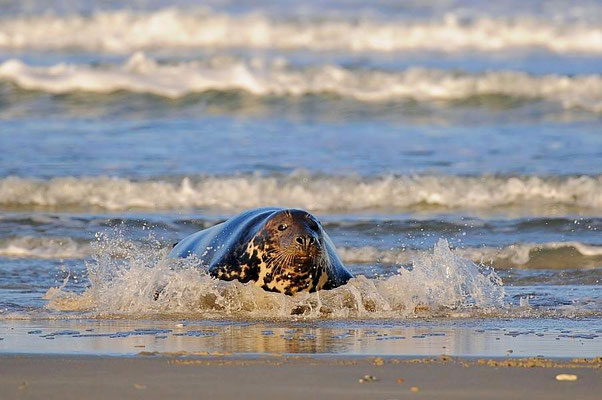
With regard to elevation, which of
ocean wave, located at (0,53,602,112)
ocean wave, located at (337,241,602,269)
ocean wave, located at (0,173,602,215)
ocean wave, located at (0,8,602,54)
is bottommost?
ocean wave, located at (337,241,602,269)

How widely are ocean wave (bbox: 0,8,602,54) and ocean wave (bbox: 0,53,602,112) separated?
2.42m

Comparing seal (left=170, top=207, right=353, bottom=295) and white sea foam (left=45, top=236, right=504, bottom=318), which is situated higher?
seal (left=170, top=207, right=353, bottom=295)

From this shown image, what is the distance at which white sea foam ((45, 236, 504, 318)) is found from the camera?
22.5 feet

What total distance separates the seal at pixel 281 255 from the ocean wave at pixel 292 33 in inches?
558

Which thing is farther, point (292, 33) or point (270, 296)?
point (292, 33)

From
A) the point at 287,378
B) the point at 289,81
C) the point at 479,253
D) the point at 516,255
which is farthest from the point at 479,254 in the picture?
the point at 289,81

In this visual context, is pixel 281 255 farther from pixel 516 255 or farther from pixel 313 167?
pixel 313 167

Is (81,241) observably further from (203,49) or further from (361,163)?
(203,49)

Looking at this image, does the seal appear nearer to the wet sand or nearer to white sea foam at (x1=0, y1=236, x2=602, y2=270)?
the wet sand

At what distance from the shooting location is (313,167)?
42.1ft

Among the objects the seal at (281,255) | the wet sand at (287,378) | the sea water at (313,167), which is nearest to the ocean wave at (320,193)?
the sea water at (313,167)

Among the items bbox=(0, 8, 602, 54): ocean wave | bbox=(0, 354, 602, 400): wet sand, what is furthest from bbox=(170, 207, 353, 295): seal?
bbox=(0, 8, 602, 54): ocean wave

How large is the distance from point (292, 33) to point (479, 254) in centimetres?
1329

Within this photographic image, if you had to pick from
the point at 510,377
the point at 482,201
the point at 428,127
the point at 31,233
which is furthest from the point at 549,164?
the point at 510,377
